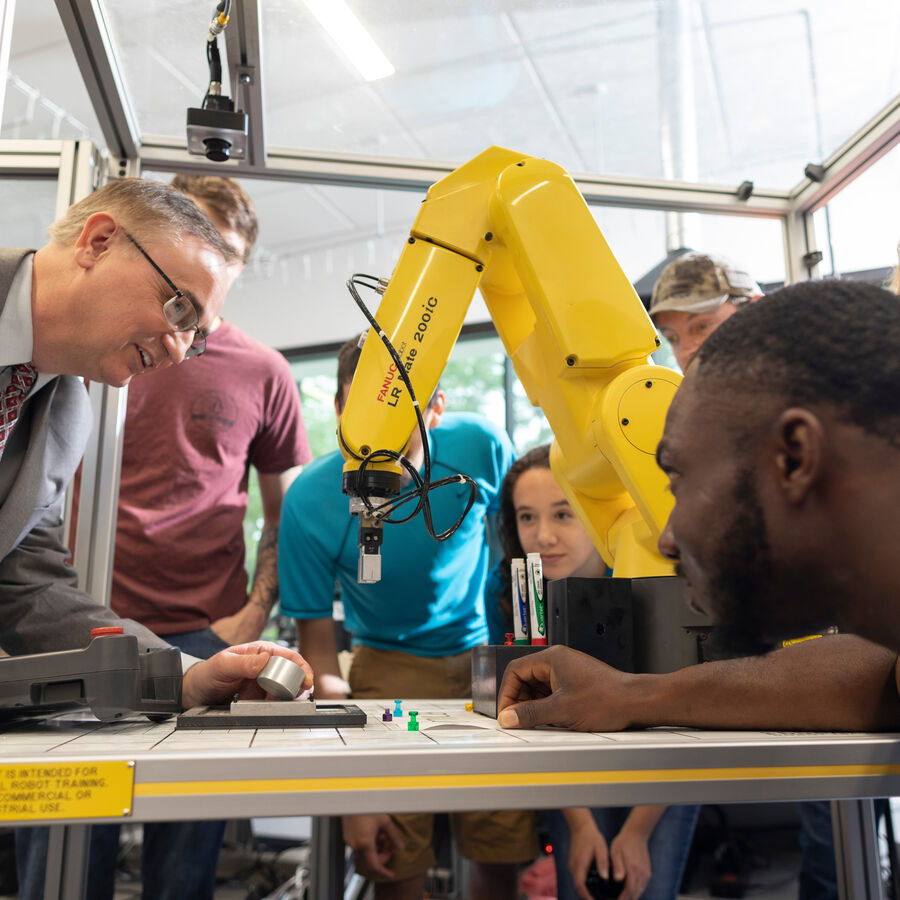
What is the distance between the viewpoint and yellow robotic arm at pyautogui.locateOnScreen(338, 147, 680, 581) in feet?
3.38

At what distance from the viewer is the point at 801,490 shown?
2.04 ft

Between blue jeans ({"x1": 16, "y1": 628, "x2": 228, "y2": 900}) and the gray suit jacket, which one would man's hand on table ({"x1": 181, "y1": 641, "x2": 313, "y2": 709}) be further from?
blue jeans ({"x1": 16, "y1": 628, "x2": 228, "y2": 900})

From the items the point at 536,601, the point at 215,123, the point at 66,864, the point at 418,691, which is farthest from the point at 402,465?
the point at 418,691

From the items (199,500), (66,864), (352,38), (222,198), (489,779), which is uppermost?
(352,38)

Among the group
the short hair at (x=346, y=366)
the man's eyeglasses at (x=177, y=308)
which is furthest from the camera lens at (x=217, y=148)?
the short hair at (x=346, y=366)

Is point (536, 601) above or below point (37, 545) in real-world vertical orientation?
below

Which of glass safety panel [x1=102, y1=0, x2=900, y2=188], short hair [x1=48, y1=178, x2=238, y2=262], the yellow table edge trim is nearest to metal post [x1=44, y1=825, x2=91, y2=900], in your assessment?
the yellow table edge trim

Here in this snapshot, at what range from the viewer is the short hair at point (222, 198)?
201 centimetres

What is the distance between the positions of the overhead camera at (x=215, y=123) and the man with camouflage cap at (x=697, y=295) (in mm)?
1073

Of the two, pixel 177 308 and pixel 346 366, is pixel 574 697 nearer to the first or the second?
pixel 177 308

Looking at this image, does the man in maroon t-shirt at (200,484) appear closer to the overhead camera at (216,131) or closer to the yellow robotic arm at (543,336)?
the overhead camera at (216,131)

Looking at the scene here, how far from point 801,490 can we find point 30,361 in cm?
117

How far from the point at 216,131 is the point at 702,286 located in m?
1.21

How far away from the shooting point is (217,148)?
4.89 ft
